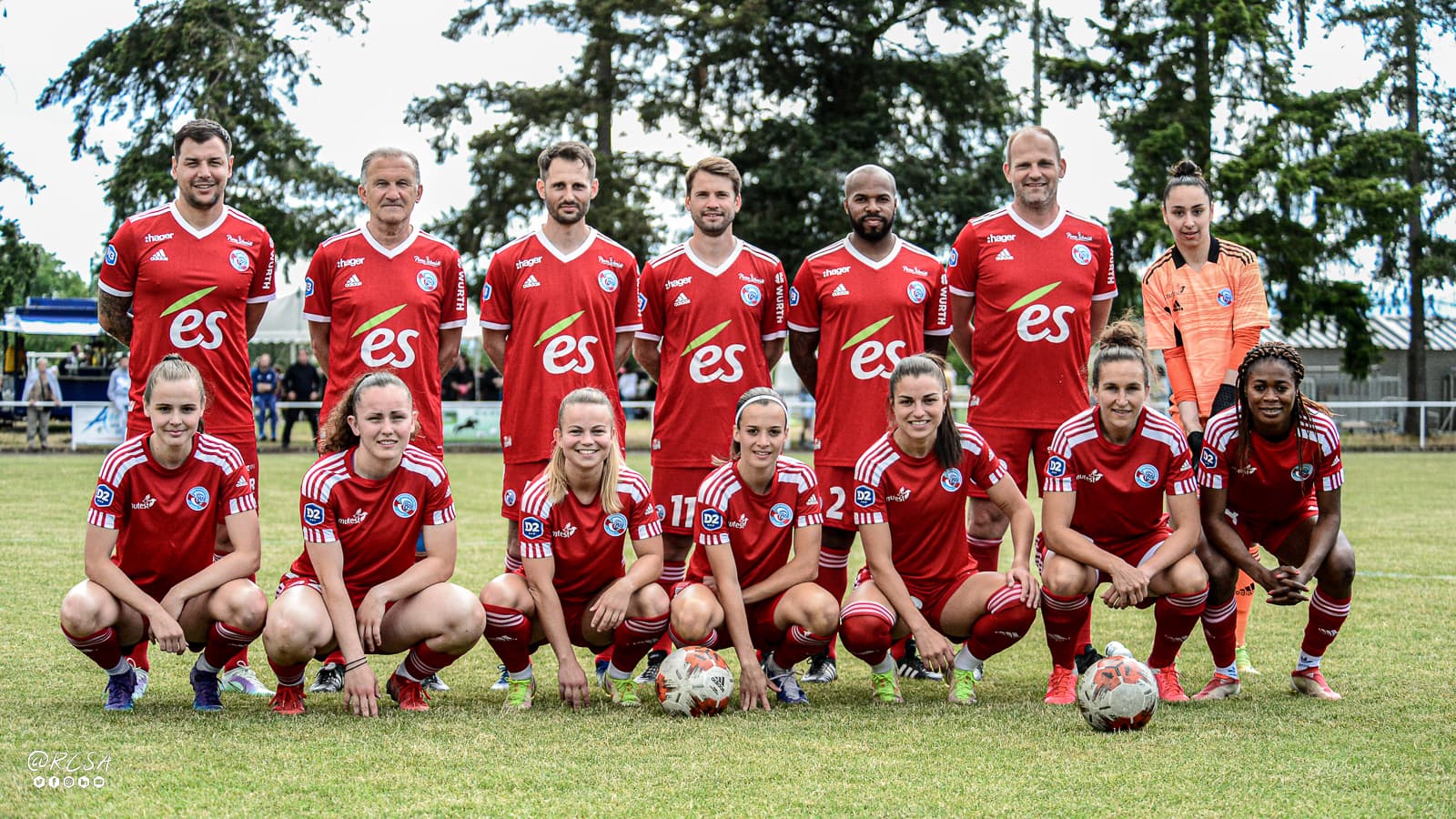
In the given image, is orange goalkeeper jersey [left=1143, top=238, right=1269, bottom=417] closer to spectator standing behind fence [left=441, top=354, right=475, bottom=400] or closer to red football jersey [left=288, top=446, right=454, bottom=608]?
red football jersey [left=288, top=446, right=454, bottom=608]

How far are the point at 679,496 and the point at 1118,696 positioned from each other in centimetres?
219

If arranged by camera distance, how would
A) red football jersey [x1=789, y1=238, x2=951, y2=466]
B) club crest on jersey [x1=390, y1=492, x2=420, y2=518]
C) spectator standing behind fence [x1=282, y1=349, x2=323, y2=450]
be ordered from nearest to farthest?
club crest on jersey [x1=390, y1=492, x2=420, y2=518]
red football jersey [x1=789, y1=238, x2=951, y2=466]
spectator standing behind fence [x1=282, y1=349, x2=323, y2=450]

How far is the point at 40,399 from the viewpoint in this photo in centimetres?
2191

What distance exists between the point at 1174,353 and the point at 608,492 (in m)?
2.77

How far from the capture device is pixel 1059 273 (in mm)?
5723

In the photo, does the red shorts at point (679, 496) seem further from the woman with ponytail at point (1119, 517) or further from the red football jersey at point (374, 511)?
the woman with ponytail at point (1119, 517)

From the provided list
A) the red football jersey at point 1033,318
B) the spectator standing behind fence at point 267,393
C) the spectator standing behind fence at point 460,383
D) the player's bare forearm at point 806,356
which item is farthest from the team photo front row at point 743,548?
the spectator standing behind fence at point 460,383

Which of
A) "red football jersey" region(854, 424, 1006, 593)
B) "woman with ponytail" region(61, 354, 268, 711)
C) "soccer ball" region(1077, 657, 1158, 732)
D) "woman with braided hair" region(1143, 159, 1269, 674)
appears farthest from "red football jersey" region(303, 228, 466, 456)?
"woman with braided hair" region(1143, 159, 1269, 674)

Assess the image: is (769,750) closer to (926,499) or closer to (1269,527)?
(926,499)

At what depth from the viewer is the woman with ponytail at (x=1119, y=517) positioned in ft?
16.5

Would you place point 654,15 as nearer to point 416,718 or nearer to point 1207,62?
point 1207,62

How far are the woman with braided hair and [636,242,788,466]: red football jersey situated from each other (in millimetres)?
1773

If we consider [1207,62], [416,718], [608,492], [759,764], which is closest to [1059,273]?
[608,492]

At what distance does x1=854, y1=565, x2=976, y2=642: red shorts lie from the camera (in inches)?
205
